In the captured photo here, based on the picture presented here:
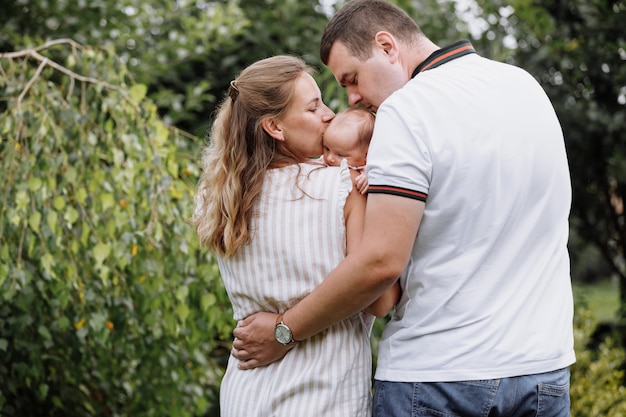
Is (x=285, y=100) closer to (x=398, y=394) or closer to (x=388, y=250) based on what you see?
(x=388, y=250)

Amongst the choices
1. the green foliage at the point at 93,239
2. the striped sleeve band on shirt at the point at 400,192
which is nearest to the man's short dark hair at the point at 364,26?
the striped sleeve band on shirt at the point at 400,192

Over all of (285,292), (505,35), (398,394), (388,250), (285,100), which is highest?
(285,100)

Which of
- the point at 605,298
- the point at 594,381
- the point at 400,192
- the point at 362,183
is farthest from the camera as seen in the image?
the point at 605,298

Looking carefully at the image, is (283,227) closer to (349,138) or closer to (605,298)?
(349,138)

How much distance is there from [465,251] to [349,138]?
1.36 ft

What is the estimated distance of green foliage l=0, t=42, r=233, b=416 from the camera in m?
2.92

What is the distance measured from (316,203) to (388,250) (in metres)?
0.26

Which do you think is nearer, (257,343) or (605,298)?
(257,343)

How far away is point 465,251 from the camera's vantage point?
5.93 feet

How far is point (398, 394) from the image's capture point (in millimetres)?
1842

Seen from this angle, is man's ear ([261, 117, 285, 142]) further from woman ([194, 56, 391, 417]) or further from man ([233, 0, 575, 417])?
man ([233, 0, 575, 417])

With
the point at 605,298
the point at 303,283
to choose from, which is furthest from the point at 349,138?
the point at 605,298

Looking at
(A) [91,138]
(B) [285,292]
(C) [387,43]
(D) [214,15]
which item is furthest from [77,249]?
(D) [214,15]

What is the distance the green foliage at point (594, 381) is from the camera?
4.35 m
